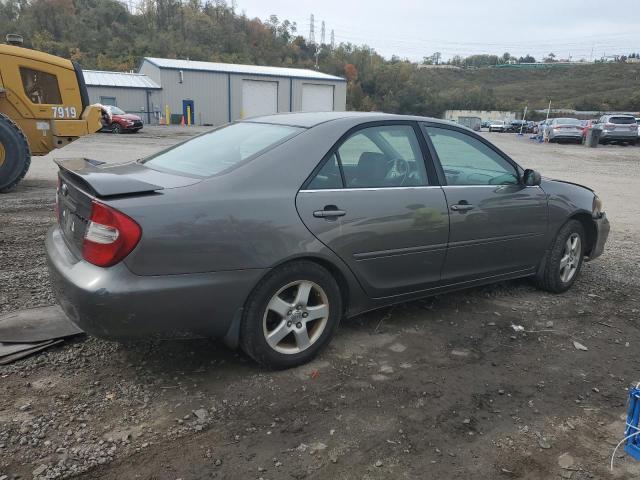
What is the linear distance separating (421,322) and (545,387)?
109 cm

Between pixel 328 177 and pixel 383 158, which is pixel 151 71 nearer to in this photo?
pixel 383 158

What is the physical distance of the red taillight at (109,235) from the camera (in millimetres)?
2678

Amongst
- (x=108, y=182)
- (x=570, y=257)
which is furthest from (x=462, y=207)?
(x=108, y=182)

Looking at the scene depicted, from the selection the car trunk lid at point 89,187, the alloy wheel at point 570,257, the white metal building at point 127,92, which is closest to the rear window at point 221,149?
the car trunk lid at point 89,187

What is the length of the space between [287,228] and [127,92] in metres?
37.3

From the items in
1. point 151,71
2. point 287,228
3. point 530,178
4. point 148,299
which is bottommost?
point 148,299

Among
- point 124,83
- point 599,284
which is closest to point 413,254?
point 599,284

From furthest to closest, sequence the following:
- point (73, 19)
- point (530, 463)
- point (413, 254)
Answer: point (73, 19), point (413, 254), point (530, 463)

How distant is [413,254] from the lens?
371 cm

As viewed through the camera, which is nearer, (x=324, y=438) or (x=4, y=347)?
(x=324, y=438)

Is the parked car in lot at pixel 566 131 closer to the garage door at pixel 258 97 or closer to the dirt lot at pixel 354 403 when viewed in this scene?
the garage door at pixel 258 97

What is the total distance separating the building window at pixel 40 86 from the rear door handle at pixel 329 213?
8.02 meters

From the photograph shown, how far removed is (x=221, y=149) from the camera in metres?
3.61

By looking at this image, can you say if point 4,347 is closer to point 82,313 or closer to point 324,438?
point 82,313
